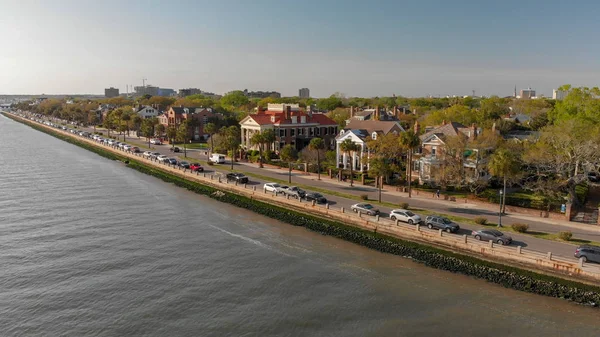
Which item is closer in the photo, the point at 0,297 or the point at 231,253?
the point at 0,297

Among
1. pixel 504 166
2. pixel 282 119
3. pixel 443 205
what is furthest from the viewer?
pixel 282 119

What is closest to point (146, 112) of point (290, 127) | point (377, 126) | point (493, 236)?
point (290, 127)

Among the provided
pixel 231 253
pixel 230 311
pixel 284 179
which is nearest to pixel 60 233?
pixel 231 253

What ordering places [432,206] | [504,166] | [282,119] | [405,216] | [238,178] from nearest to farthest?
1. [405,216]
2. [504,166]
3. [432,206]
4. [238,178]
5. [282,119]

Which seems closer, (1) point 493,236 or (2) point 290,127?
(1) point 493,236

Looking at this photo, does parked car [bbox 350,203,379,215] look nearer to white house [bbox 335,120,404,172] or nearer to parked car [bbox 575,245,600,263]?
parked car [bbox 575,245,600,263]

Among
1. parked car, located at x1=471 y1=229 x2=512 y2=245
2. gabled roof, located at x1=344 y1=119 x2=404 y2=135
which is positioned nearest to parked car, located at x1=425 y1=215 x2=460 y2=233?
parked car, located at x1=471 y1=229 x2=512 y2=245

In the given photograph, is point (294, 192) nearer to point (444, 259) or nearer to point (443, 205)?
point (443, 205)

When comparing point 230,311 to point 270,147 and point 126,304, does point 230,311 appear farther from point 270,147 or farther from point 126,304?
point 270,147
